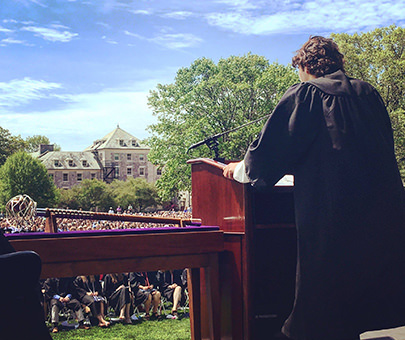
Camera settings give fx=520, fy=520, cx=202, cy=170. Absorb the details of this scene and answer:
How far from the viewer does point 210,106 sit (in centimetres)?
3497

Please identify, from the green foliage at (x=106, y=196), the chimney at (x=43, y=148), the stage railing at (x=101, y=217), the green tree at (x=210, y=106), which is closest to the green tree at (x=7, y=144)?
the green foliage at (x=106, y=196)

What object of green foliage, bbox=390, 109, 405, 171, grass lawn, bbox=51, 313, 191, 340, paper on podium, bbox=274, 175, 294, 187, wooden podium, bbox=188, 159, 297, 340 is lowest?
grass lawn, bbox=51, 313, 191, 340

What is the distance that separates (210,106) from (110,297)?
84.9 ft

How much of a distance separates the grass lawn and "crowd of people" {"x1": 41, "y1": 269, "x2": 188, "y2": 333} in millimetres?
236

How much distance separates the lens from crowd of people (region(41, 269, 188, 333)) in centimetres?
939

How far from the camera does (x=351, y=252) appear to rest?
112 inches

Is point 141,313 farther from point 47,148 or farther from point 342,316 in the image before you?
point 47,148

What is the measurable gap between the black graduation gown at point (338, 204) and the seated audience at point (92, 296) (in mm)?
7060

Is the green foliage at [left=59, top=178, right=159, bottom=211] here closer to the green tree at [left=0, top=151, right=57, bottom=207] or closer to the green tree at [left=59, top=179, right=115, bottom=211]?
the green tree at [left=59, top=179, right=115, bottom=211]

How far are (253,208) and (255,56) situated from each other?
35431 millimetres

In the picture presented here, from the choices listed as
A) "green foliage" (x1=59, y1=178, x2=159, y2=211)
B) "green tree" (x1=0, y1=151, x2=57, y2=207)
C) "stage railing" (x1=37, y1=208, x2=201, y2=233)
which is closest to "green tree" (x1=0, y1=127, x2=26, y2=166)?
"green tree" (x1=0, y1=151, x2=57, y2=207)

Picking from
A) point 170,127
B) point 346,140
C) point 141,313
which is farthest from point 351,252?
point 170,127

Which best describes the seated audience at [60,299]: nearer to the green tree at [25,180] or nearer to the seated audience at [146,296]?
the seated audience at [146,296]

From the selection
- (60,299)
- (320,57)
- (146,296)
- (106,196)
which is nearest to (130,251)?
(320,57)
